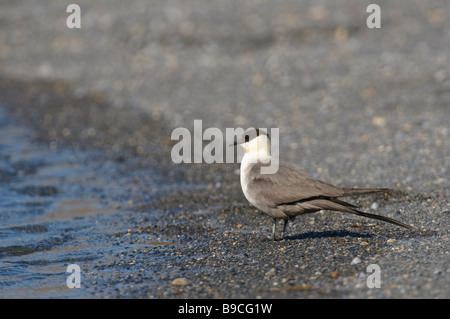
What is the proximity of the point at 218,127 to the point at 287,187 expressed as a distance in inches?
213

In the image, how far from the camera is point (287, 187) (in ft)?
24.1

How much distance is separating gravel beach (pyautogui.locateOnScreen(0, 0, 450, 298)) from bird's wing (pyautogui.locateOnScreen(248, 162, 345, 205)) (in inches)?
22.7

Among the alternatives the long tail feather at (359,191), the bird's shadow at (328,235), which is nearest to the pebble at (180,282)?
the bird's shadow at (328,235)

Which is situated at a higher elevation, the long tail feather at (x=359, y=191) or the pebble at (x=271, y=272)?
the long tail feather at (x=359, y=191)

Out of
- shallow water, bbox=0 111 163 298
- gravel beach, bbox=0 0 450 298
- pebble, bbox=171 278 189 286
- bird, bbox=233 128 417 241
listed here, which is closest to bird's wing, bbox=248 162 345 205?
bird, bbox=233 128 417 241

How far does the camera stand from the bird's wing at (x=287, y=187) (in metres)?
7.13

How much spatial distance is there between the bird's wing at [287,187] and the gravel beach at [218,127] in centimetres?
58

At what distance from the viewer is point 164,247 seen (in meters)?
7.75

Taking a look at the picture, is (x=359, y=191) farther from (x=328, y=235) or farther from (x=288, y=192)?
(x=328, y=235)

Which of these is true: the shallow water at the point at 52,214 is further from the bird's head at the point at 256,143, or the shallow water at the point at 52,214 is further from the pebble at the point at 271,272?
the bird's head at the point at 256,143

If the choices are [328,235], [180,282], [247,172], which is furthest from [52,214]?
[328,235]
